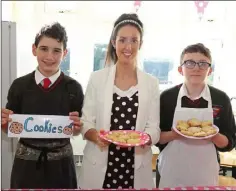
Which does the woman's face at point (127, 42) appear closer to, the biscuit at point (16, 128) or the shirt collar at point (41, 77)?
the shirt collar at point (41, 77)

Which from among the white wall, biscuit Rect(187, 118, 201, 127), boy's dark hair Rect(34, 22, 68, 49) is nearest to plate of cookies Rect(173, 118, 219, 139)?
biscuit Rect(187, 118, 201, 127)

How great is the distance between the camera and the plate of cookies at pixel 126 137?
0.76 metres

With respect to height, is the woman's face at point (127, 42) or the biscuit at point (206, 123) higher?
the woman's face at point (127, 42)

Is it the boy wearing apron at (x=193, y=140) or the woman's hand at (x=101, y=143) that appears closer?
the woman's hand at (x=101, y=143)

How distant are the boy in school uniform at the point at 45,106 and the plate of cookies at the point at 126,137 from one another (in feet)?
0.35

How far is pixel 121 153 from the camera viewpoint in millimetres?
900

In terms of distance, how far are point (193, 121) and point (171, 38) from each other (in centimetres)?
111

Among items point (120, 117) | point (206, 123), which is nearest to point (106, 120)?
point (120, 117)

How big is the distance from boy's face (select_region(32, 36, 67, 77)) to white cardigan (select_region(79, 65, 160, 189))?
132 millimetres

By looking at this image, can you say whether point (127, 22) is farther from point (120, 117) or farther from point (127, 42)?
point (120, 117)

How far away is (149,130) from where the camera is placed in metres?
0.87

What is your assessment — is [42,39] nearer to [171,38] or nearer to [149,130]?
[149,130]

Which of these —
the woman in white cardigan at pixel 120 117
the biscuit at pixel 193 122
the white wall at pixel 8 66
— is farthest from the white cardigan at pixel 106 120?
the white wall at pixel 8 66

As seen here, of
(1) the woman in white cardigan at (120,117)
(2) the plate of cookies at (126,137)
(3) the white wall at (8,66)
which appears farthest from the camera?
(3) the white wall at (8,66)
